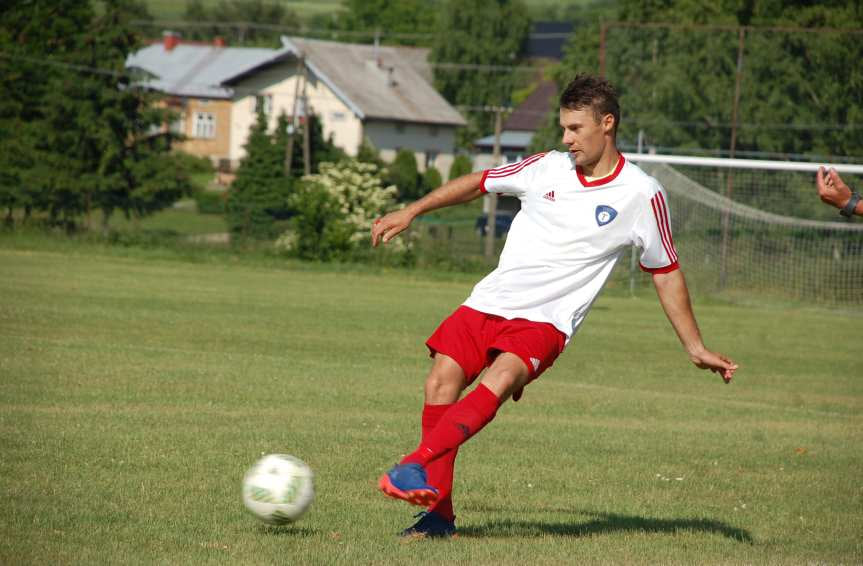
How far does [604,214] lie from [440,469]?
155 cm

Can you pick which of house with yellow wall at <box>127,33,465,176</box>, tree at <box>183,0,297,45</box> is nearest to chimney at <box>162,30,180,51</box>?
house with yellow wall at <box>127,33,465,176</box>

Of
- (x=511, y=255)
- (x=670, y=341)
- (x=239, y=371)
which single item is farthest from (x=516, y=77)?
(x=511, y=255)

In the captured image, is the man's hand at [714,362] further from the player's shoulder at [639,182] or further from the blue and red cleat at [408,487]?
the blue and red cleat at [408,487]

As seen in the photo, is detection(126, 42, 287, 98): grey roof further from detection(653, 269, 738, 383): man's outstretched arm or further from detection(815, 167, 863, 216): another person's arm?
detection(815, 167, 863, 216): another person's arm

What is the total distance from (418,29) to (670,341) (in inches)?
4392

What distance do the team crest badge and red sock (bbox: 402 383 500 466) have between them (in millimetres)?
1064

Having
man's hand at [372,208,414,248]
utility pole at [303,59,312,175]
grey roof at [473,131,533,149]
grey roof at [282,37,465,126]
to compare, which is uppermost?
grey roof at [282,37,465,126]

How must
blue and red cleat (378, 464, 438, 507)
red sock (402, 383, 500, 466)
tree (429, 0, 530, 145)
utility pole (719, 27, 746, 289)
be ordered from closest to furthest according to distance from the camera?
blue and red cleat (378, 464, 438, 507) → red sock (402, 383, 500, 466) → utility pole (719, 27, 746, 289) → tree (429, 0, 530, 145)

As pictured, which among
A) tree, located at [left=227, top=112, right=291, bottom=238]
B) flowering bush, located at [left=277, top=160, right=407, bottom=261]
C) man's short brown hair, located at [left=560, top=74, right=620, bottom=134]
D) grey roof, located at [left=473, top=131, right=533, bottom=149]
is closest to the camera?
man's short brown hair, located at [left=560, top=74, right=620, bottom=134]

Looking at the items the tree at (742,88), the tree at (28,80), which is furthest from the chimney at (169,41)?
the tree at (742,88)

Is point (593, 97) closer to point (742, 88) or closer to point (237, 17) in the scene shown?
Result: point (742, 88)

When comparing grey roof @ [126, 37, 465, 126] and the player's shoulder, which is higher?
grey roof @ [126, 37, 465, 126]

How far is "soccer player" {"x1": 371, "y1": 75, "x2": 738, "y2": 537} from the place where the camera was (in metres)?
5.89

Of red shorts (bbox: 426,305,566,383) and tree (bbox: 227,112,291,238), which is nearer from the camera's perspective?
red shorts (bbox: 426,305,566,383)
